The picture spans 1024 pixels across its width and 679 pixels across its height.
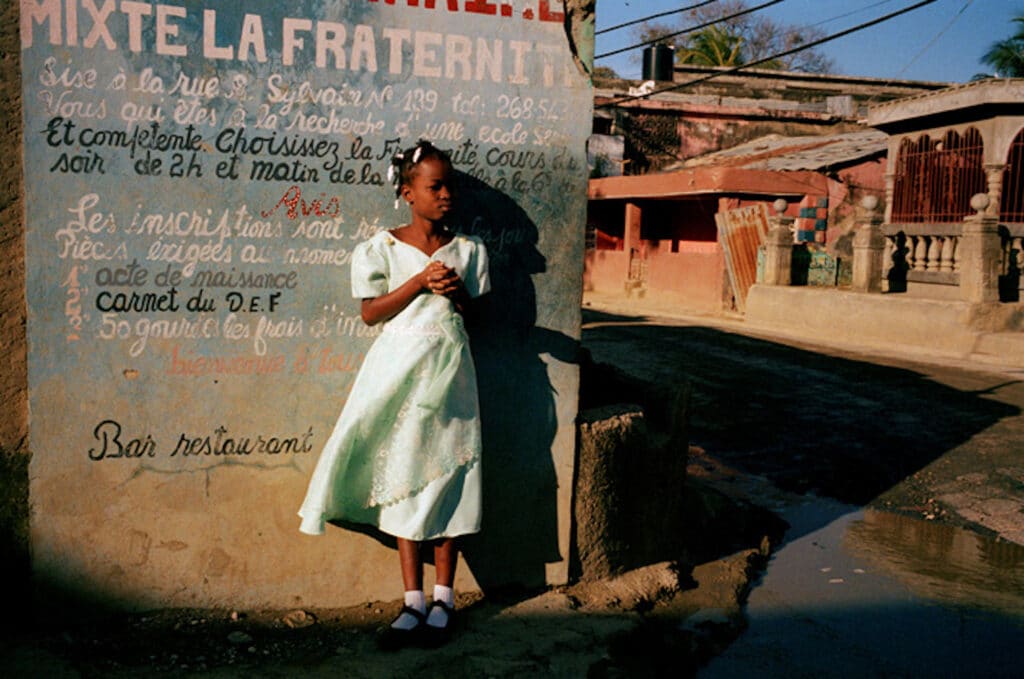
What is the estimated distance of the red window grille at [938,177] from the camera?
1463cm

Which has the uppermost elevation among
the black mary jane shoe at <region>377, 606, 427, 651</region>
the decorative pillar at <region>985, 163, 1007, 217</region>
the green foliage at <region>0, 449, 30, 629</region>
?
the decorative pillar at <region>985, 163, 1007, 217</region>

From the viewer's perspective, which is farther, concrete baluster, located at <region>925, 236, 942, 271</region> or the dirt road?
concrete baluster, located at <region>925, 236, 942, 271</region>

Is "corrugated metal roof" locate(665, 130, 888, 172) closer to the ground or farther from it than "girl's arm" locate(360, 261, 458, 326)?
farther from it

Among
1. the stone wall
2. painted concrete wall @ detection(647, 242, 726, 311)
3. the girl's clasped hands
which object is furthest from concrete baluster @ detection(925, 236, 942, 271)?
the stone wall

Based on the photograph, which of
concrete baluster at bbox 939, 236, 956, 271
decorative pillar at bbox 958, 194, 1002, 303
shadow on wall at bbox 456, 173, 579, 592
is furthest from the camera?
concrete baluster at bbox 939, 236, 956, 271

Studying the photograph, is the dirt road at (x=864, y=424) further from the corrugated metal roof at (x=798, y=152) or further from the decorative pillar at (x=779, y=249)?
the corrugated metal roof at (x=798, y=152)

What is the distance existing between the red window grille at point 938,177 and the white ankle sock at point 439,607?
1410 centimetres

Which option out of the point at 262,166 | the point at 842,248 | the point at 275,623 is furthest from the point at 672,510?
the point at 842,248

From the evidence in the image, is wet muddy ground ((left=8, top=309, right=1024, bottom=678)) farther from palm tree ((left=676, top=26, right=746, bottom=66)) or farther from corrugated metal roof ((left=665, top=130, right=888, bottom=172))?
palm tree ((left=676, top=26, right=746, bottom=66))

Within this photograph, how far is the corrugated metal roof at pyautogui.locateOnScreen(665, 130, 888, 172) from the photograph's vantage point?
59.3ft

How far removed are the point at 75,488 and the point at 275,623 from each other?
82cm

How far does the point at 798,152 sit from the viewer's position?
20.5m

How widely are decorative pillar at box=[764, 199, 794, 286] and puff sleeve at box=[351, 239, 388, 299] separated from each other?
12730mm

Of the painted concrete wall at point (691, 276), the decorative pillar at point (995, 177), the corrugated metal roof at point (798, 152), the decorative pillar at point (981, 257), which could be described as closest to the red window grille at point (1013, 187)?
the decorative pillar at point (995, 177)
